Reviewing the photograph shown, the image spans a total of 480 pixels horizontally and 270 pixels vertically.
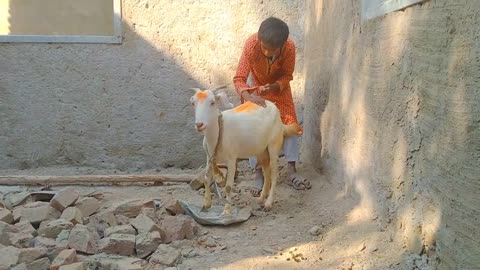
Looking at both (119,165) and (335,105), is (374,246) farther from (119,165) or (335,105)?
(119,165)

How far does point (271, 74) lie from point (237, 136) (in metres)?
0.96

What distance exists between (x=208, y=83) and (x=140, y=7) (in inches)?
41.1

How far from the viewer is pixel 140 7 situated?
577 centimetres

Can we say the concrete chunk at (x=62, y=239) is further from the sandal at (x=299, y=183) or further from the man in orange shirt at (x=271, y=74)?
the sandal at (x=299, y=183)

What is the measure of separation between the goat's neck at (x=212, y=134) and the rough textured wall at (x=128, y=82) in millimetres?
2016

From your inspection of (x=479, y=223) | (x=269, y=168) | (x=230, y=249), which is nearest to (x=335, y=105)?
(x=269, y=168)

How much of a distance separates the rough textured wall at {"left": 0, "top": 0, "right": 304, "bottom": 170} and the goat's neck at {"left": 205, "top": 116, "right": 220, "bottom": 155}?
2016mm

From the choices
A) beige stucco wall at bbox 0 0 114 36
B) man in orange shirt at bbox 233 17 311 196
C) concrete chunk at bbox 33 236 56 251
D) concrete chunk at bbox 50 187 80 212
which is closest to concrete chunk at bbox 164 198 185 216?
concrete chunk at bbox 50 187 80 212

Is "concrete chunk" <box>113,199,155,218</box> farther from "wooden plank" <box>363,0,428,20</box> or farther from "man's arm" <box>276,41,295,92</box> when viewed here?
"wooden plank" <box>363,0,428,20</box>

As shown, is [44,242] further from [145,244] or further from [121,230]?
[145,244]

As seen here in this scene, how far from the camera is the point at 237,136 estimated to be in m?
4.05

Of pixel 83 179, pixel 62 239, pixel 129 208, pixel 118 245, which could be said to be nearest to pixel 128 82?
pixel 83 179

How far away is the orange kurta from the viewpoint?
466cm

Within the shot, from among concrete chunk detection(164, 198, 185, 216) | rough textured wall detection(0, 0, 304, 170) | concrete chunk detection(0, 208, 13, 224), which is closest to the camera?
concrete chunk detection(0, 208, 13, 224)
